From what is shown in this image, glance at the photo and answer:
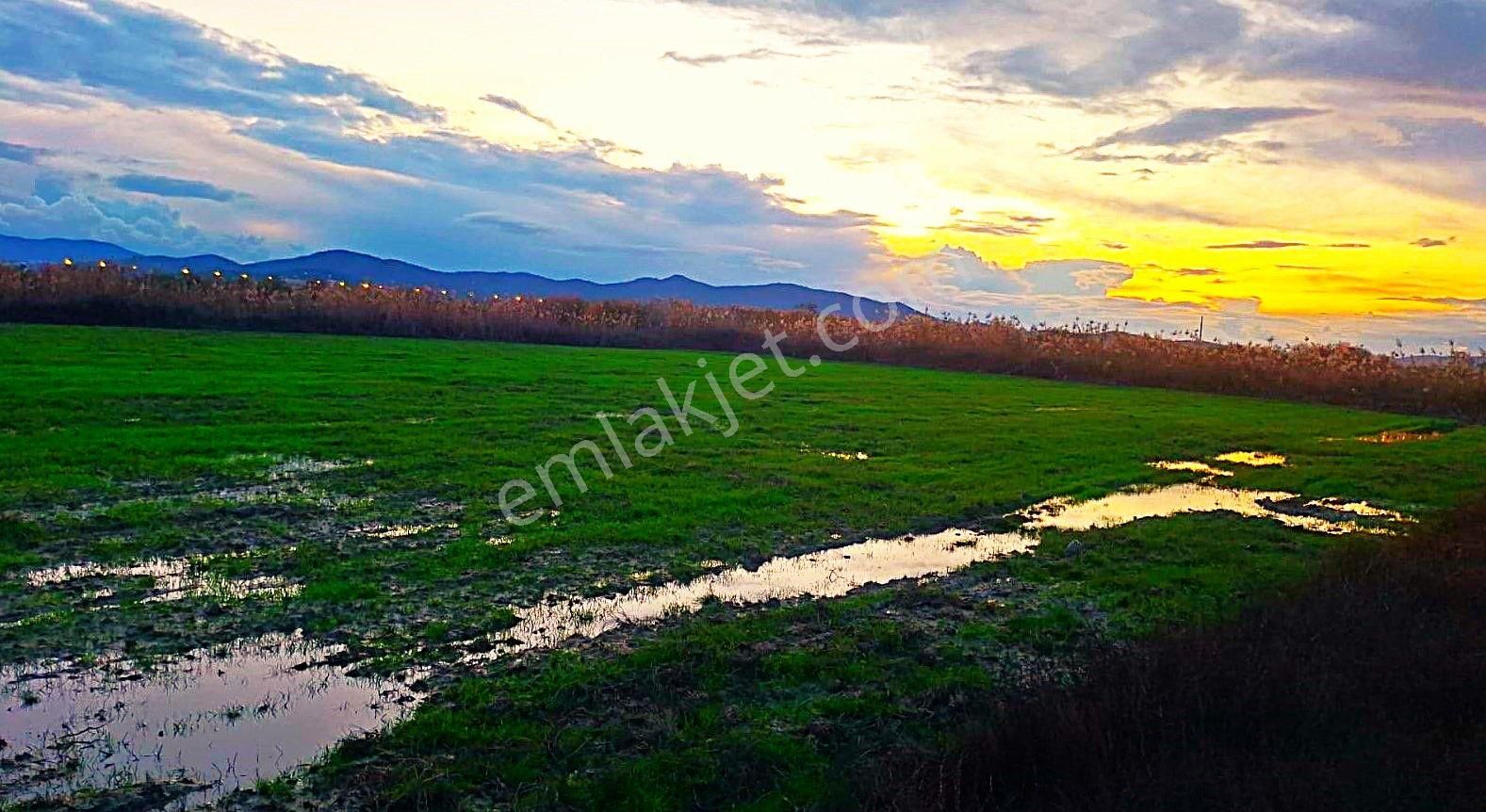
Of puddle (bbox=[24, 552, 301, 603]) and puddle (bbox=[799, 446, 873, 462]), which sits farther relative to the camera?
puddle (bbox=[799, 446, 873, 462])

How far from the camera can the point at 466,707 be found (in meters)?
6.22

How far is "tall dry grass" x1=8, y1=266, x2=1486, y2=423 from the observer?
33.1 metres

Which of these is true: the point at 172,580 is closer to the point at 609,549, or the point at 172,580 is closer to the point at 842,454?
the point at 609,549

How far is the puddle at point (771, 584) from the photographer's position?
789 centimetres

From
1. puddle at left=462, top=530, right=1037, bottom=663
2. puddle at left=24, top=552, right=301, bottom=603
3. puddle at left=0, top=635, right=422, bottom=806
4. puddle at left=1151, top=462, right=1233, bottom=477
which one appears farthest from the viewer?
puddle at left=1151, top=462, right=1233, bottom=477

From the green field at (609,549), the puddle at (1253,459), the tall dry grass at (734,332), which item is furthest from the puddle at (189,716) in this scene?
the tall dry grass at (734,332)

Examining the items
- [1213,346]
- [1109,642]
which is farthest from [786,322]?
[1109,642]

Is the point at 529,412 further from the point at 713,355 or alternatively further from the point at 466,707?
the point at 713,355

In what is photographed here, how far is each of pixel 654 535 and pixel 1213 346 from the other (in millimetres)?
34225

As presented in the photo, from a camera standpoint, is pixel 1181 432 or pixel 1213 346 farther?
pixel 1213 346

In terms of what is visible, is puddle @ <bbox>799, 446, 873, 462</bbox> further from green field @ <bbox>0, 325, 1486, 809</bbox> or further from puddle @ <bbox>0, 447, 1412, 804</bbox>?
puddle @ <bbox>0, 447, 1412, 804</bbox>

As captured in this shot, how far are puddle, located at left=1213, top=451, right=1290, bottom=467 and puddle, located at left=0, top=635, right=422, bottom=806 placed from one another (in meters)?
16.6

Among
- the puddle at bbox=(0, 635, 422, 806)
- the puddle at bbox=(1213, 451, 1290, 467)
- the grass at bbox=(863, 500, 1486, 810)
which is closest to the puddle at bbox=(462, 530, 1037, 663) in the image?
the puddle at bbox=(0, 635, 422, 806)

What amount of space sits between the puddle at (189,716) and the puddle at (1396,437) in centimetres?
2217
